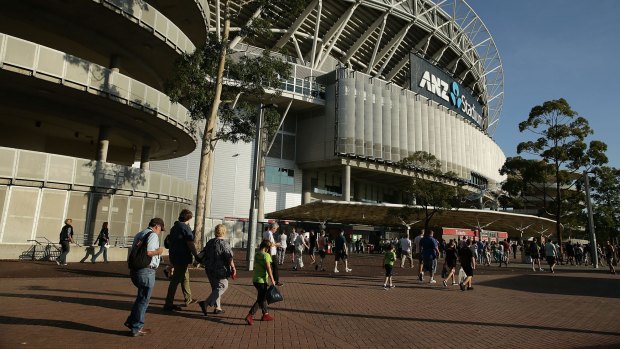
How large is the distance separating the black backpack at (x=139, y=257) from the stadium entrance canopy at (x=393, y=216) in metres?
30.1

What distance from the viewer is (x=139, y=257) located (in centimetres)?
567

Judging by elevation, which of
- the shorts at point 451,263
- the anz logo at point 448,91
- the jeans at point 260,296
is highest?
the anz logo at point 448,91

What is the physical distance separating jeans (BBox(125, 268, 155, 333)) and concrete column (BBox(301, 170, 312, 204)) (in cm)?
4281

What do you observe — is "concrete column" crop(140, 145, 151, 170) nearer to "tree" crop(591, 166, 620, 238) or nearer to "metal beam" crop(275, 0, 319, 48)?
"metal beam" crop(275, 0, 319, 48)

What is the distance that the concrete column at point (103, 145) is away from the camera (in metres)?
20.1

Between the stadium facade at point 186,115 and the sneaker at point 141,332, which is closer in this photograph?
the sneaker at point 141,332

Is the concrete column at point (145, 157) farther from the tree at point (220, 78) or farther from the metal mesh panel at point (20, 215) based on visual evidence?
the metal mesh panel at point (20, 215)

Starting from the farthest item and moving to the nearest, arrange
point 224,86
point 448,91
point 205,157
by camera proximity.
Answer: point 448,91
point 224,86
point 205,157

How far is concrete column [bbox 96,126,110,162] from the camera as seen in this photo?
2009 cm

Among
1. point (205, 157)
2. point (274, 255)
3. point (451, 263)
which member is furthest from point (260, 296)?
point (205, 157)

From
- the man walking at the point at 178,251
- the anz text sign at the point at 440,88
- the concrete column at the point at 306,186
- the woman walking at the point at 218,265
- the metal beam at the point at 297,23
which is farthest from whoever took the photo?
the anz text sign at the point at 440,88

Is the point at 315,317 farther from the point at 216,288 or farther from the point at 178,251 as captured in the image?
the point at 178,251

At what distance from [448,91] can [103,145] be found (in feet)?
169

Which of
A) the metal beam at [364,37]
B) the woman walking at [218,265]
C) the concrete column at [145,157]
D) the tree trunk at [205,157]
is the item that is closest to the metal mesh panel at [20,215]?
the tree trunk at [205,157]
